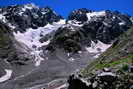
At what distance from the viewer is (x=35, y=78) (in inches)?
5630

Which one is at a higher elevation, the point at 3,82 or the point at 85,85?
the point at 85,85

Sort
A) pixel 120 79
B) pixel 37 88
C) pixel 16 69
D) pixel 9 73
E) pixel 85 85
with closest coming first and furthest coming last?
pixel 120 79 < pixel 85 85 < pixel 37 88 < pixel 9 73 < pixel 16 69

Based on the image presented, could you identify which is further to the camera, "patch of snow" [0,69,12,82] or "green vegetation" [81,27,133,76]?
"patch of snow" [0,69,12,82]

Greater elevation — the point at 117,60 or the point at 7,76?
the point at 117,60

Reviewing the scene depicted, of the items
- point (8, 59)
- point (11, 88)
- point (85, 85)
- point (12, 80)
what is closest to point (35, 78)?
point (12, 80)

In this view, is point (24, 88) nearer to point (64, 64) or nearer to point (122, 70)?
point (64, 64)

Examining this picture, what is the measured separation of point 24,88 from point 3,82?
2966 cm

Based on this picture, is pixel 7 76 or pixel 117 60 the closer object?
pixel 117 60

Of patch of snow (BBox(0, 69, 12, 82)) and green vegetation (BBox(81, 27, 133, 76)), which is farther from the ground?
green vegetation (BBox(81, 27, 133, 76))

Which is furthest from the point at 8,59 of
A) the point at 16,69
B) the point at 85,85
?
the point at 85,85

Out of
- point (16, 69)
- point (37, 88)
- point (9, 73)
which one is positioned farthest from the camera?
point (16, 69)

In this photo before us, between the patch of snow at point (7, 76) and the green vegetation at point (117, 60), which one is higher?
the green vegetation at point (117, 60)

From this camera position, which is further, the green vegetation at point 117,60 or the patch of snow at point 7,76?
the patch of snow at point 7,76

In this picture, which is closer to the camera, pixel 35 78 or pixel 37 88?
pixel 37 88
